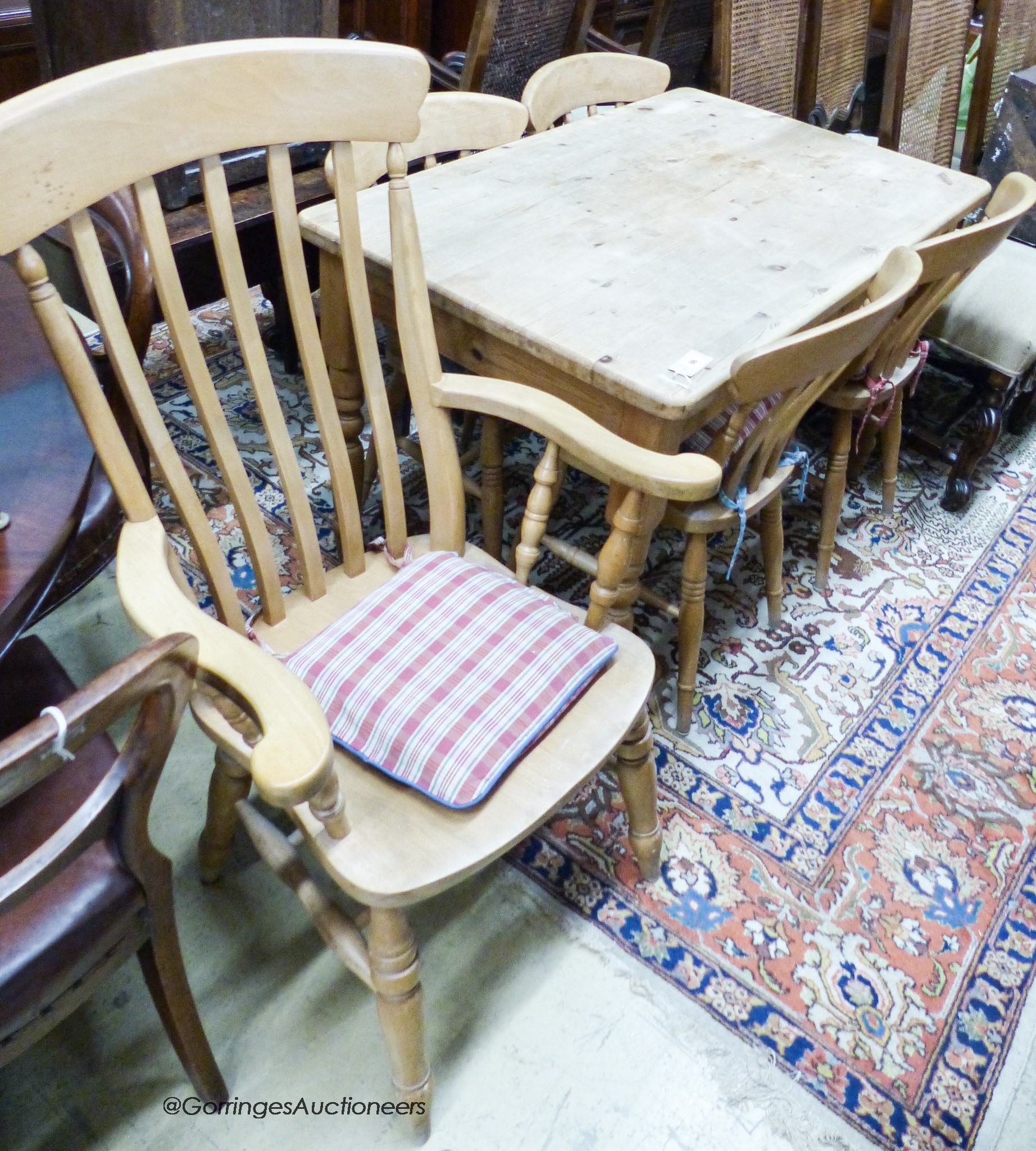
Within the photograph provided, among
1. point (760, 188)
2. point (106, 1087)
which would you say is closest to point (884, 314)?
point (760, 188)

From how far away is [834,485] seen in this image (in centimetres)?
179

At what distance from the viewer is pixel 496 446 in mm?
1569

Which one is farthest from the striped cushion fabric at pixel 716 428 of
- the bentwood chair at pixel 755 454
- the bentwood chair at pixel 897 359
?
the bentwood chair at pixel 897 359

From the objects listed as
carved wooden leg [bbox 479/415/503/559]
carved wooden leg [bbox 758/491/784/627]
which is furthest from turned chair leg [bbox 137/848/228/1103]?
carved wooden leg [bbox 758/491/784/627]

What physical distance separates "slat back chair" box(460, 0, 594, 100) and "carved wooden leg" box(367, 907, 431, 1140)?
203 cm

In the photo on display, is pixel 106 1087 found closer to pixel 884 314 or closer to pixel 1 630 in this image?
pixel 1 630

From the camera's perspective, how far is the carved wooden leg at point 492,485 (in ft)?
5.10

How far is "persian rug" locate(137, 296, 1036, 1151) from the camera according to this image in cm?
123

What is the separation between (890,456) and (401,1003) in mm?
1628

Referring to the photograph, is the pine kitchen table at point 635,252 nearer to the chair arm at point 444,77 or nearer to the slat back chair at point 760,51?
the slat back chair at point 760,51

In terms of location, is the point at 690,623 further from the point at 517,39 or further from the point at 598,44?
the point at 598,44

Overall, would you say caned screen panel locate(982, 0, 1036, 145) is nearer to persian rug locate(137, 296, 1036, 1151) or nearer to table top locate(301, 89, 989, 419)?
table top locate(301, 89, 989, 419)

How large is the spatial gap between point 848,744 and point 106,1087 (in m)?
1.27

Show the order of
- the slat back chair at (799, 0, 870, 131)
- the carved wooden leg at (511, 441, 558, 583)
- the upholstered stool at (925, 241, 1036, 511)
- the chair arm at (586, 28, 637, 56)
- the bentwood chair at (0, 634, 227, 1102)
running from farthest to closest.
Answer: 1. the chair arm at (586, 28, 637, 56)
2. the slat back chair at (799, 0, 870, 131)
3. the upholstered stool at (925, 241, 1036, 511)
4. the carved wooden leg at (511, 441, 558, 583)
5. the bentwood chair at (0, 634, 227, 1102)
